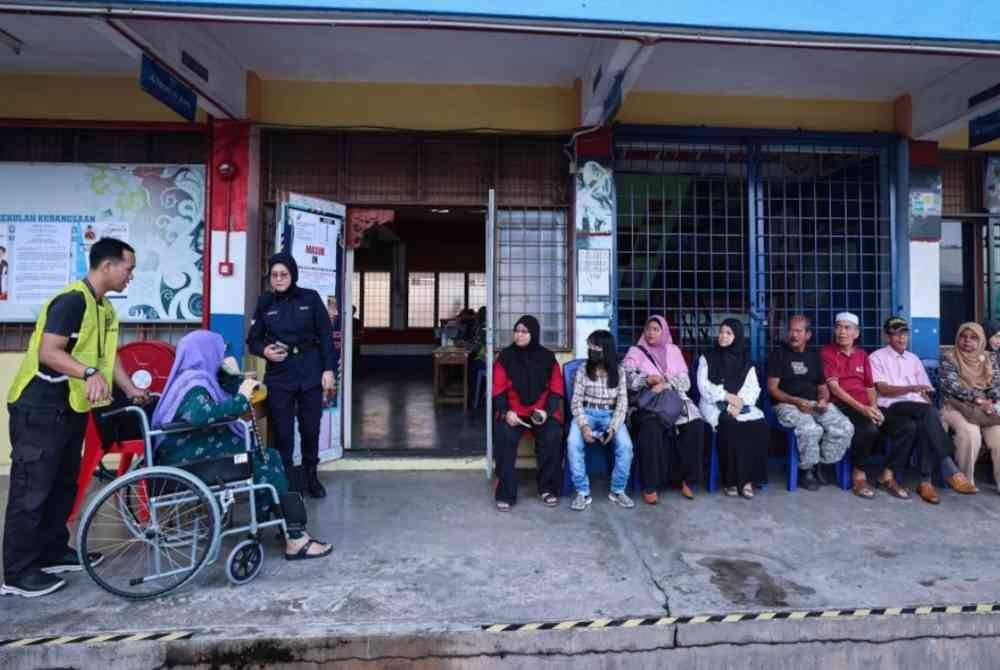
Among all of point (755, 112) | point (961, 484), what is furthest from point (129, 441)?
point (961, 484)

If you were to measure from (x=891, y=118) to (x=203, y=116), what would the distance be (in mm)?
6021

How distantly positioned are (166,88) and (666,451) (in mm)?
4231

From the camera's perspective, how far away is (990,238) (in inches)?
215

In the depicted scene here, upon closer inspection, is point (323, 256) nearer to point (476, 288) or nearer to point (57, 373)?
point (57, 373)

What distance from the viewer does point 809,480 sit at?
4379mm

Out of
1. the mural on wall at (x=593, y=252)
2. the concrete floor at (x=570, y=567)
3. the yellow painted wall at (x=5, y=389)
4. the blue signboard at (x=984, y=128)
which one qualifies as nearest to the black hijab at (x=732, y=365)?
the concrete floor at (x=570, y=567)

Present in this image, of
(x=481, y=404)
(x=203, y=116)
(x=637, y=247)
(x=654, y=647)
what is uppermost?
(x=203, y=116)

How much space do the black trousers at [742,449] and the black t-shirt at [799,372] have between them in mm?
456

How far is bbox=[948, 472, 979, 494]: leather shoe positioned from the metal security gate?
141cm

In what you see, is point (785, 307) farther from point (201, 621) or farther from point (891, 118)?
point (201, 621)

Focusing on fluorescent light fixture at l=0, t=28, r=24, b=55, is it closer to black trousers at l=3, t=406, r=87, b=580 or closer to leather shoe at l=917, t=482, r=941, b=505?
black trousers at l=3, t=406, r=87, b=580

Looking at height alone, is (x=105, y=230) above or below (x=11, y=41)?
below

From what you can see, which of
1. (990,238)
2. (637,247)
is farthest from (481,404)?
(990,238)

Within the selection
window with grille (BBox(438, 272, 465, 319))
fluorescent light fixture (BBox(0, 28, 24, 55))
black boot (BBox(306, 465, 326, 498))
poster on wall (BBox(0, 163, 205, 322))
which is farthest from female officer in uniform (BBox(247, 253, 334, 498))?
window with grille (BBox(438, 272, 465, 319))
